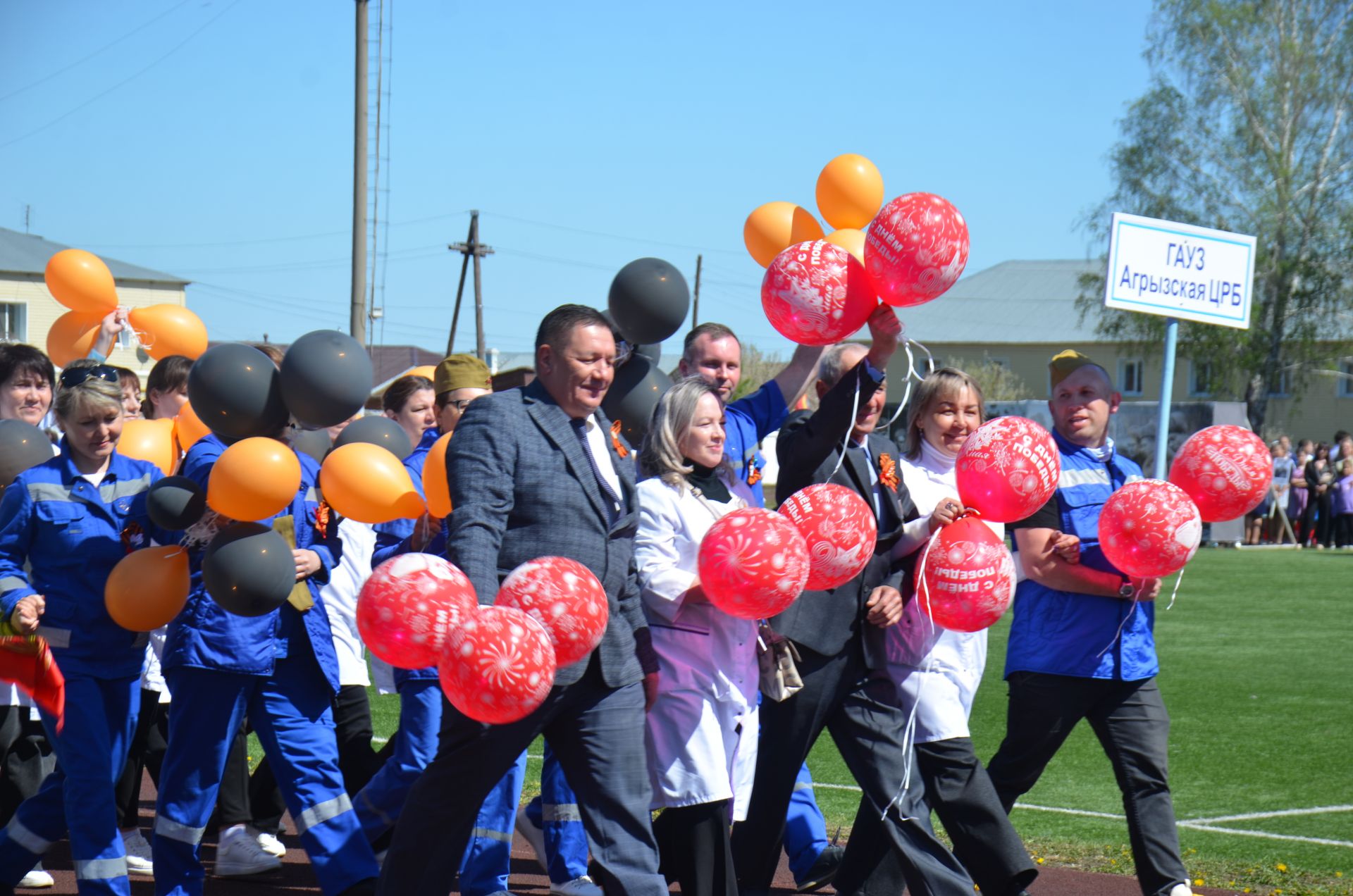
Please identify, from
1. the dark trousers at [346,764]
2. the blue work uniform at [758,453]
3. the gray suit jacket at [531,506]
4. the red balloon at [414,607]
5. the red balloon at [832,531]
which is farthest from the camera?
the dark trousers at [346,764]

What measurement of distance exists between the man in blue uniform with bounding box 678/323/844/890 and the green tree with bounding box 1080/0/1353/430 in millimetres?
33980

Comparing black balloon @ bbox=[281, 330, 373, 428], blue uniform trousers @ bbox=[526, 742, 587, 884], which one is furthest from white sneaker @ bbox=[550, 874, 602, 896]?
black balloon @ bbox=[281, 330, 373, 428]

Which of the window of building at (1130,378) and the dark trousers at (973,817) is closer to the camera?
the dark trousers at (973,817)

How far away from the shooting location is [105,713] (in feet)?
16.2

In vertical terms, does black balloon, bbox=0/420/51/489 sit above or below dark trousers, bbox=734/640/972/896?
above

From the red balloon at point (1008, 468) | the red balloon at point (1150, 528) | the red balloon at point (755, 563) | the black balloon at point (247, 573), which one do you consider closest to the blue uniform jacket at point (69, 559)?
the black balloon at point (247, 573)

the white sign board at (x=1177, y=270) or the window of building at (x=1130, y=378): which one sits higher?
the window of building at (x=1130, y=378)

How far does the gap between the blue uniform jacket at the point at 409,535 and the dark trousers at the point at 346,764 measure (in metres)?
0.62

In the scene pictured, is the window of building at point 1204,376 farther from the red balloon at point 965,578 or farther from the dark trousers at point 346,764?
the red balloon at point 965,578

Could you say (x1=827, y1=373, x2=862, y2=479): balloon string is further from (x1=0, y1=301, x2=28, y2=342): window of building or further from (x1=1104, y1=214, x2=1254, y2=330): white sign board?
(x1=0, y1=301, x2=28, y2=342): window of building

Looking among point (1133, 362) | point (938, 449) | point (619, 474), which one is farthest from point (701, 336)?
point (1133, 362)

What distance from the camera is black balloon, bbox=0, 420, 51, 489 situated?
534cm

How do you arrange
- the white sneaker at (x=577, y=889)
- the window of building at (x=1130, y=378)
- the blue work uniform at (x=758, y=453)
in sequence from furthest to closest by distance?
1. the window of building at (x=1130, y=378)
2. the blue work uniform at (x=758, y=453)
3. the white sneaker at (x=577, y=889)

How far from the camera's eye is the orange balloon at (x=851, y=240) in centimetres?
512
